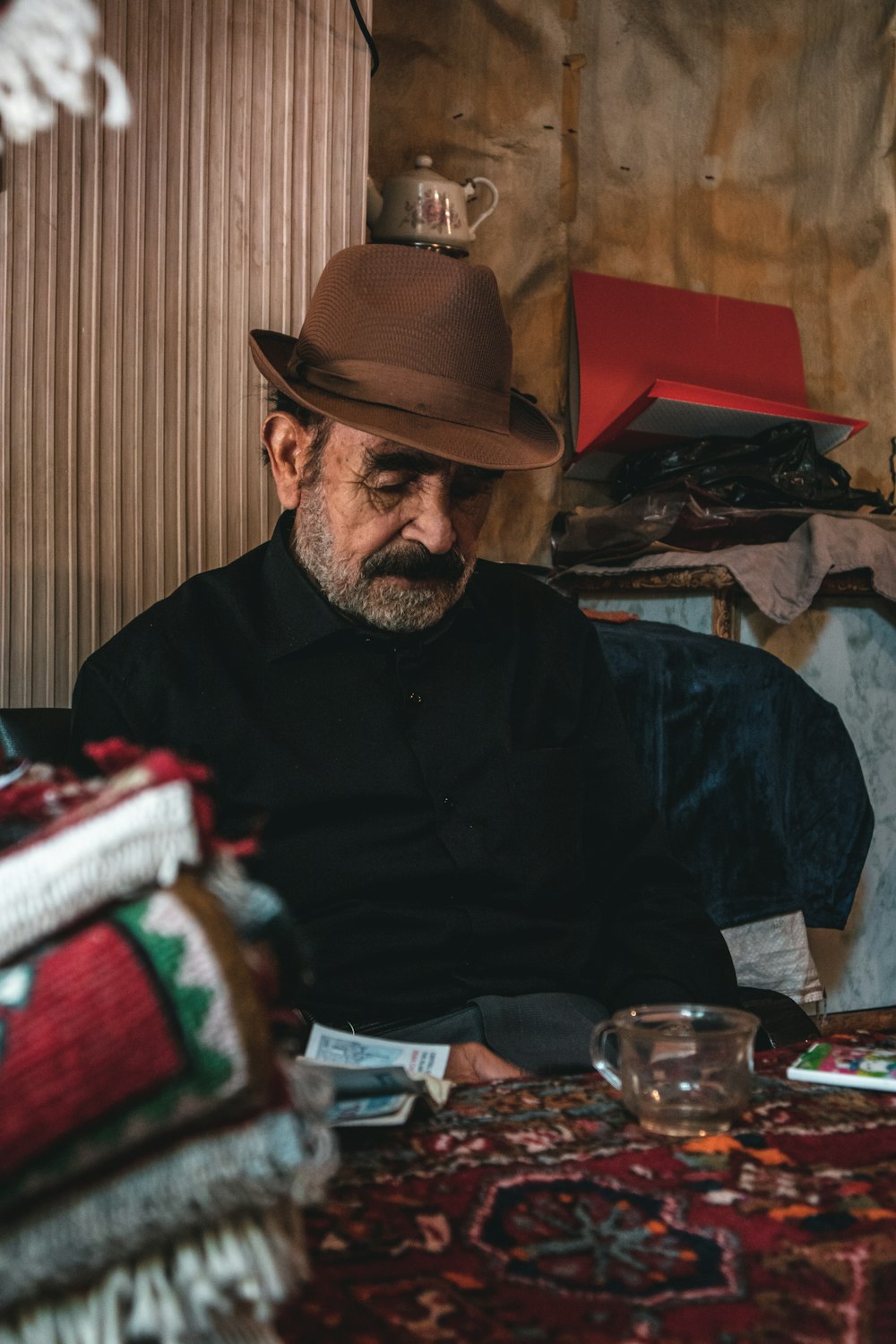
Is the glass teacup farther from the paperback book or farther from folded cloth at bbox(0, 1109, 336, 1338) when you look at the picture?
folded cloth at bbox(0, 1109, 336, 1338)

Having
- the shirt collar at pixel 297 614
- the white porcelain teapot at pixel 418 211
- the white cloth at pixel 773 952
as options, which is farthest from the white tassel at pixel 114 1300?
the white porcelain teapot at pixel 418 211

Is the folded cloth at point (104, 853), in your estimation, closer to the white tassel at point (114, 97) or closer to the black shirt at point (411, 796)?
the black shirt at point (411, 796)

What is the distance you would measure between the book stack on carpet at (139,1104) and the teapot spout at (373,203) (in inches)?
97.2

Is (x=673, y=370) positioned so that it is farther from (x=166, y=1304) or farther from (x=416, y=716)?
(x=166, y=1304)

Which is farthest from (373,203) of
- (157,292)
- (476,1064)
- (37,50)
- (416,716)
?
(476,1064)

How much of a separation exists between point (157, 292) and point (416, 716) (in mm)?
1084

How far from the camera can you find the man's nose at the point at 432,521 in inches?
64.4

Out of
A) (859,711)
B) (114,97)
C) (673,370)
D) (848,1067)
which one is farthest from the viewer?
(673,370)

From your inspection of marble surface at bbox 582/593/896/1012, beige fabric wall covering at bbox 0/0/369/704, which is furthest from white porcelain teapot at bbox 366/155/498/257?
marble surface at bbox 582/593/896/1012

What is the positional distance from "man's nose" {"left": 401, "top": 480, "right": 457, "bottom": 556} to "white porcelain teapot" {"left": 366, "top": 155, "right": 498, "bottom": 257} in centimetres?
134

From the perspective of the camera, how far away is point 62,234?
2.11 metres

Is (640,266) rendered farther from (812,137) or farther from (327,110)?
(327,110)

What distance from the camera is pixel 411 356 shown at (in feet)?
5.51

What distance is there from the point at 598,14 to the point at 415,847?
9.10 feet
